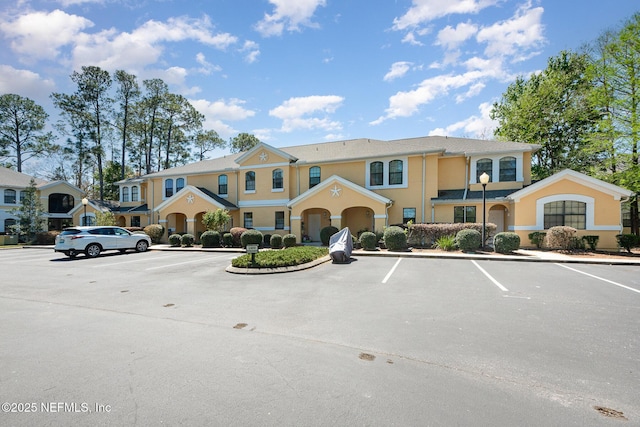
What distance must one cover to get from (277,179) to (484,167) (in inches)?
598

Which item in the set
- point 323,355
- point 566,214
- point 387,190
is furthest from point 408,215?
point 323,355

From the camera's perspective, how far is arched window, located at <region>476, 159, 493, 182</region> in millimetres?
20062

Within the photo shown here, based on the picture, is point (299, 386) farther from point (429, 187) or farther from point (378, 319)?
point (429, 187)

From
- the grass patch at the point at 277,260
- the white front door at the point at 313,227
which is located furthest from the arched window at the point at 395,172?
the grass patch at the point at 277,260

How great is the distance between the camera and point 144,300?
7.02 meters

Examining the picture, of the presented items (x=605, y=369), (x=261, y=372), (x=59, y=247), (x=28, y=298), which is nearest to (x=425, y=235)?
(x=605, y=369)

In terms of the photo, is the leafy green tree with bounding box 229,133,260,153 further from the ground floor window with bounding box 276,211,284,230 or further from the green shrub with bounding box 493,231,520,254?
the green shrub with bounding box 493,231,520,254

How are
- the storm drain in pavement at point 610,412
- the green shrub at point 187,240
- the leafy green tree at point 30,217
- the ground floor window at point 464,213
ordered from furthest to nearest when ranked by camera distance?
the leafy green tree at point 30,217 → the green shrub at point 187,240 → the ground floor window at point 464,213 → the storm drain in pavement at point 610,412

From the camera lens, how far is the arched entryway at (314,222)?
23.9m

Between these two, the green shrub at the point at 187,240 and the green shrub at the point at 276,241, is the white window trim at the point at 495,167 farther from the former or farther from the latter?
the green shrub at the point at 187,240

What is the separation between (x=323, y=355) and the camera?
4027 mm

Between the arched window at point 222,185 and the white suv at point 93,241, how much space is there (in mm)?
8727

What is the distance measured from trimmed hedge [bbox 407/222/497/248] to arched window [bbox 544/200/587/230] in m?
3.47

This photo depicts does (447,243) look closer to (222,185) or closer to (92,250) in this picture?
(222,185)
